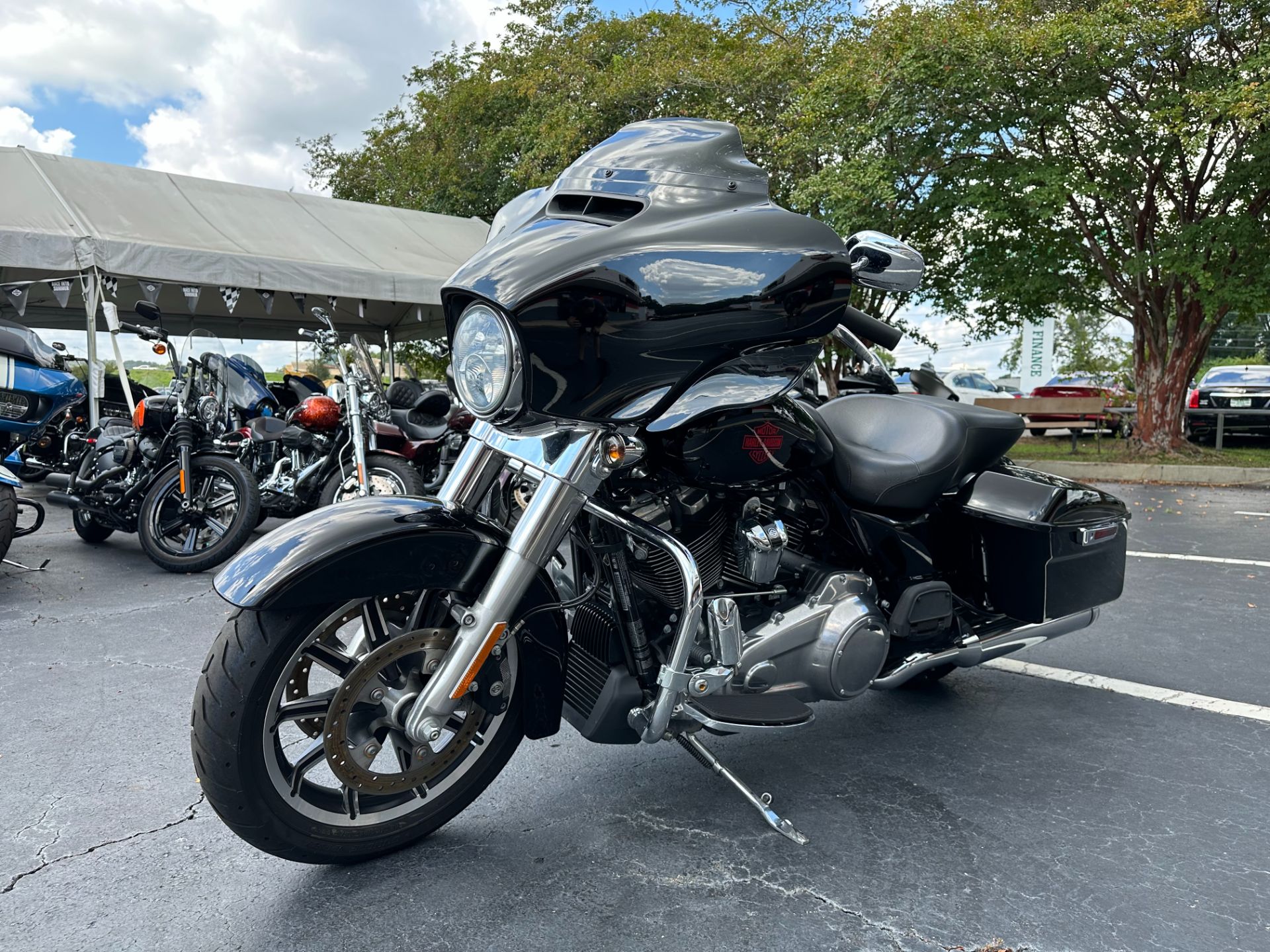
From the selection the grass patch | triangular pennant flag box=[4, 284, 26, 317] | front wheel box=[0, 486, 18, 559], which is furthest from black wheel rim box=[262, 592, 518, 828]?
the grass patch

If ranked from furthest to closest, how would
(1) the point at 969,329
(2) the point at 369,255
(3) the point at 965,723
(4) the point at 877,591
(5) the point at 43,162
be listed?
(1) the point at 969,329, (2) the point at 369,255, (5) the point at 43,162, (3) the point at 965,723, (4) the point at 877,591

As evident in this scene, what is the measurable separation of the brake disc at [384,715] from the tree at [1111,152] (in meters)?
10.1

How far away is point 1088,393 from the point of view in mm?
19156

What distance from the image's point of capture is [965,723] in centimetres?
325

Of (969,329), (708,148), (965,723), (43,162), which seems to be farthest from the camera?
(969,329)

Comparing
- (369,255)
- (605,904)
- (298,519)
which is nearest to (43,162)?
(369,255)

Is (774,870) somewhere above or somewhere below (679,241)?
below

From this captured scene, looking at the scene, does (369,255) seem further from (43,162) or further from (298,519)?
(298,519)

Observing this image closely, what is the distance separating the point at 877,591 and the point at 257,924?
1.79 meters

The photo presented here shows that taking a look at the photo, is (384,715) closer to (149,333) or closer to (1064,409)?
(149,333)

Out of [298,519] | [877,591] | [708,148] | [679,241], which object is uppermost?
[708,148]

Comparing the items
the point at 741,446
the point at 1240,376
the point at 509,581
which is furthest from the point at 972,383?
the point at 509,581

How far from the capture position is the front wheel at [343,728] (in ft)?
6.46

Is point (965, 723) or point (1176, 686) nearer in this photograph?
point (965, 723)
